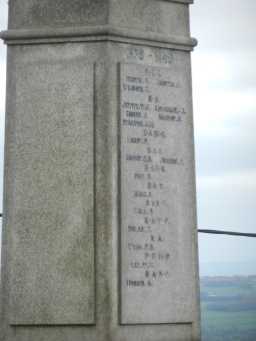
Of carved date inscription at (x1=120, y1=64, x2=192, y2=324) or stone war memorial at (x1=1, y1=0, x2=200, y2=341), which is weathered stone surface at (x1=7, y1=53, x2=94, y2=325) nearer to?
stone war memorial at (x1=1, y1=0, x2=200, y2=341)

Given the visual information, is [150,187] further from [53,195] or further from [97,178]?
[53,195]

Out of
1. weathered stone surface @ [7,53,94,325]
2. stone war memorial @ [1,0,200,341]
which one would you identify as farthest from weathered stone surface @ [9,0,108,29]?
weathered stone surface @ [7,53,94,325]

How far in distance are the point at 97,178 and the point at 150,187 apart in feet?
1.66

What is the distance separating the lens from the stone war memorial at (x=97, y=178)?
5910 millimetres

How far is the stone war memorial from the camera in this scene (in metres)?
5.91

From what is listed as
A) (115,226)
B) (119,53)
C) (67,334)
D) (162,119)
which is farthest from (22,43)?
(67,334)

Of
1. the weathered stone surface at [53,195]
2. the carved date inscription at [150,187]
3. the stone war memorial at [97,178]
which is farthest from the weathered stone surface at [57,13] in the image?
the carved date inscription at [150,187]

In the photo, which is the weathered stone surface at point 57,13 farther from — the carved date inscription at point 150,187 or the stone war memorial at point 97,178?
the carved date inscription at point 150,187

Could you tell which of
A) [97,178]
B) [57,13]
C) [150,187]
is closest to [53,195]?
[97,178]

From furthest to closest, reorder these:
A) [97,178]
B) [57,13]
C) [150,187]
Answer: [57,13], [150,187], [97,178]

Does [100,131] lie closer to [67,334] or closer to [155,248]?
[155,248]

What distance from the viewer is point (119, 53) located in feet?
20.7

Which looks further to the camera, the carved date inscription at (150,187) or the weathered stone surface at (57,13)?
the weathered stone surface at (57,13)

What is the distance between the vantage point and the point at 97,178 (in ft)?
19.8
